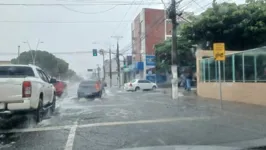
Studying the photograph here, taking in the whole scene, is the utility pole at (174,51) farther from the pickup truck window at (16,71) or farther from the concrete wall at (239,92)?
the pickup truck window at (16,71)

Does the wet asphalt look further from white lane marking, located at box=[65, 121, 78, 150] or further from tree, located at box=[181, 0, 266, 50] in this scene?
tree, located at box=[181, 0, 266, 50]

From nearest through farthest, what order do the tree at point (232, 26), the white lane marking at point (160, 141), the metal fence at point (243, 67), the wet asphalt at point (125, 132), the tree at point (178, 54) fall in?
the white lane marking at point (160, 141) → the wet asphalt at point (125, 132) → the metal fence at point (243, 67) → the tree at point (232, 26) → the tree at point (178, 54)

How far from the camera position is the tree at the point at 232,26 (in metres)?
23.6

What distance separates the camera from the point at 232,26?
79.9ft

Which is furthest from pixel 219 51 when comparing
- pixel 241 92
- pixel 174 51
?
pixel 174 51

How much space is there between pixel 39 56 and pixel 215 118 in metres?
58.7

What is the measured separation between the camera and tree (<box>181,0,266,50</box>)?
2361cm

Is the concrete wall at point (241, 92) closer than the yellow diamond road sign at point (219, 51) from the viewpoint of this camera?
No

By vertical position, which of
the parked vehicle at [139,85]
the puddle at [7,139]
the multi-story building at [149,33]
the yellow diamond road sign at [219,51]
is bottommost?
the puddle at [7,139]

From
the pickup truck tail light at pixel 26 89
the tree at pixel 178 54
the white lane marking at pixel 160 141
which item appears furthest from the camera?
the tree at pixel 178 54

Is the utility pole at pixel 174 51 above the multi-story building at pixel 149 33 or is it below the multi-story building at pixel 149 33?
below

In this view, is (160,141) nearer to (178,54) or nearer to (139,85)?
(139,85)

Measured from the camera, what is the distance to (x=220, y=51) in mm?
13461

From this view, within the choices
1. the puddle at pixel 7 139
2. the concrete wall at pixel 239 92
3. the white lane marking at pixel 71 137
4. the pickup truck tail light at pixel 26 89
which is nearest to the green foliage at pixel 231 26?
the concrete wall at pixel 239 92
